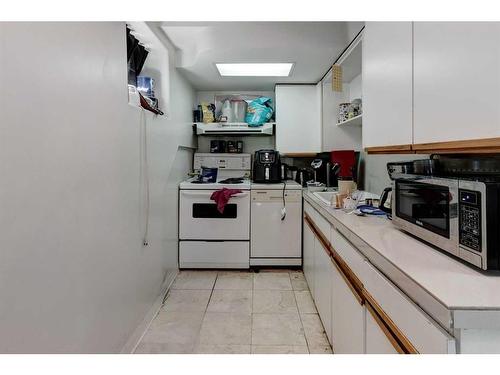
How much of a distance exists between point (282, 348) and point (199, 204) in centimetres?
154

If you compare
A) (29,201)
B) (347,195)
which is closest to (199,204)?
(347,195)

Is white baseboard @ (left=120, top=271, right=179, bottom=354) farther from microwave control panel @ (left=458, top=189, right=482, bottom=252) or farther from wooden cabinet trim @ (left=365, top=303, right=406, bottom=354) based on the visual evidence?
microwave control panel @ (left=458, top=189, right=482, bottom=252)

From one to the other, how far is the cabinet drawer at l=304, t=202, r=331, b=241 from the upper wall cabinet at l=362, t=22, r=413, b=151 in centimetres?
53

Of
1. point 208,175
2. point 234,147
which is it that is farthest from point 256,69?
point 208,175

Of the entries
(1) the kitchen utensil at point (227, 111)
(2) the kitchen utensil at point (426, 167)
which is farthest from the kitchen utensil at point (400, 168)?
(1) the kitchen utensil at point (227, 111)

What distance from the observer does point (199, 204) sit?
2957 millimetres

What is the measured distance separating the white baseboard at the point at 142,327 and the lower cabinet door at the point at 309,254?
117 centimetres

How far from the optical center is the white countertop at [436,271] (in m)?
0.67

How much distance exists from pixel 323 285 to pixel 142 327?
45.9 inches

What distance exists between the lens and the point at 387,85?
61.9 inches

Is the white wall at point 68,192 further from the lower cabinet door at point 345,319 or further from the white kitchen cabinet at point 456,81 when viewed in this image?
the white kitchen cabinet at point 456,81

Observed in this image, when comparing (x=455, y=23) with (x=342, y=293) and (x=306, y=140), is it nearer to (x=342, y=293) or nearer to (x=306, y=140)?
(x=342, y=293)

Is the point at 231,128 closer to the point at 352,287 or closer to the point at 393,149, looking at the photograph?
the point at 393,149

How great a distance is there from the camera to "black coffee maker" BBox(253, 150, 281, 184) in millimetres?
3107
